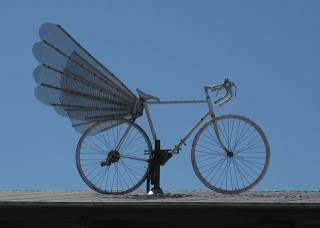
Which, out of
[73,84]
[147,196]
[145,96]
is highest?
[73,84]

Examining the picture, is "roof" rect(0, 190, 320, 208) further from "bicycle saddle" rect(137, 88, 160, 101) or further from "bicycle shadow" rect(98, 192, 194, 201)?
"bicycle saddle" rect(137, 88, 160, 101)

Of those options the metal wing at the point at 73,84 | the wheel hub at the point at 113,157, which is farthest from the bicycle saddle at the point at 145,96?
the wheel hub at the point at 113,157

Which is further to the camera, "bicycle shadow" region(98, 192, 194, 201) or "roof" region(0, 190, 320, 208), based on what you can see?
"bicycle shadow" region(98, 192, 194, 201)

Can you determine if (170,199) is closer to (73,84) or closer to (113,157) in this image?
(113,157)

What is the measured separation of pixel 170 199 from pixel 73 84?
9.95 feet

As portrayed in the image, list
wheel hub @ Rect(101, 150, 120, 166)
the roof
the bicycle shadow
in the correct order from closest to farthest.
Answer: the roof, the bicycle shadow, wheel hub @ Rect(101, 150, 120, 166)

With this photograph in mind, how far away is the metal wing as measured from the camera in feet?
46.2

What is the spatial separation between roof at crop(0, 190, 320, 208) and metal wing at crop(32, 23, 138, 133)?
4.87 feet

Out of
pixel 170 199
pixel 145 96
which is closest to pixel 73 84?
pixel 145 96

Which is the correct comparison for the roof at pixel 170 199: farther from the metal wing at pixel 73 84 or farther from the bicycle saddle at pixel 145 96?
the bicycle saddle at pixel 145 96

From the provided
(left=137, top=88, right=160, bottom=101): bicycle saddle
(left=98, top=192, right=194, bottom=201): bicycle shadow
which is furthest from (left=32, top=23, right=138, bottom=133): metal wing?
(left=98, top=192, right=194, bottom=201): bicycle shadow

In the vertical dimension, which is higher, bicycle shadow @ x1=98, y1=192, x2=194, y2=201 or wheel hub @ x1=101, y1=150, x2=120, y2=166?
wheel hub @ x1=101, y1=150, x2=120, y2=166

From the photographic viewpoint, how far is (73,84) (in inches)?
555

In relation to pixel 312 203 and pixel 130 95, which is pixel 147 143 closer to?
pixel 130 95
